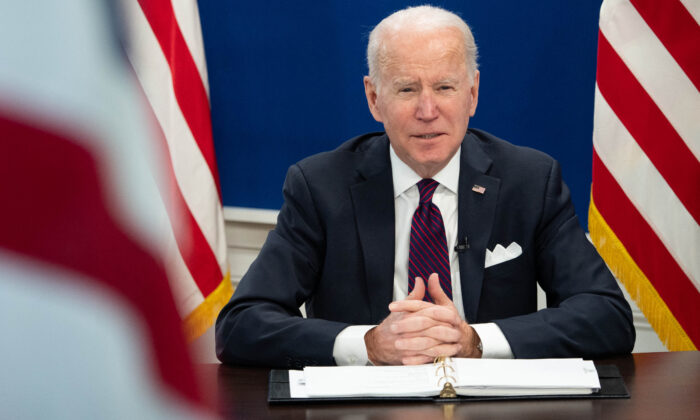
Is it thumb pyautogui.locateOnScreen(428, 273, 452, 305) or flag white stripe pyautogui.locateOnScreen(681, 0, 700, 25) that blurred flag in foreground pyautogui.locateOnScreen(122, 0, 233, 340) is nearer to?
thumb pyautogui.locateOnScreen(428, 273, 452, 305)

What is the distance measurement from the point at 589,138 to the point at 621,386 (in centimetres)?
179

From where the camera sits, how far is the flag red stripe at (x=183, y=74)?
2.97m

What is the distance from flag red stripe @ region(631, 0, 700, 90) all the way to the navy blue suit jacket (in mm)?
636

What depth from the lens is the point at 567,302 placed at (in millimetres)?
2123

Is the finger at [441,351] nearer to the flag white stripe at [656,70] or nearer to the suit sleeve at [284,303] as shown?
the suit sleeve at [284,303]

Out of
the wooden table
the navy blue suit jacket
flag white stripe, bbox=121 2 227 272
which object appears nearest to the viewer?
the wooden table

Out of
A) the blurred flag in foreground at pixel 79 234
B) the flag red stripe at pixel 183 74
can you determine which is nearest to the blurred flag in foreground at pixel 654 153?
the flag red stripe at pixel 183 74

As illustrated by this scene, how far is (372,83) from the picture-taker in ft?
7.97

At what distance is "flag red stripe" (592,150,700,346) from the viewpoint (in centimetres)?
278

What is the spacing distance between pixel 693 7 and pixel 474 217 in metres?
1.05

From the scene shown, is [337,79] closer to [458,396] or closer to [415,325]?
[415,325]

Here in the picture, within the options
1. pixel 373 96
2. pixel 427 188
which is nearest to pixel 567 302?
pixel 427 188

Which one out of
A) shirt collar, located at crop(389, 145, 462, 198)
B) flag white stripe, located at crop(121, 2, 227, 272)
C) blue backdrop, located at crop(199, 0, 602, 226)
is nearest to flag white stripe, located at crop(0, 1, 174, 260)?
shirt collar, located at crop(389, 145, 462, 198)

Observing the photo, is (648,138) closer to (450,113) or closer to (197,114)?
(450,113)
